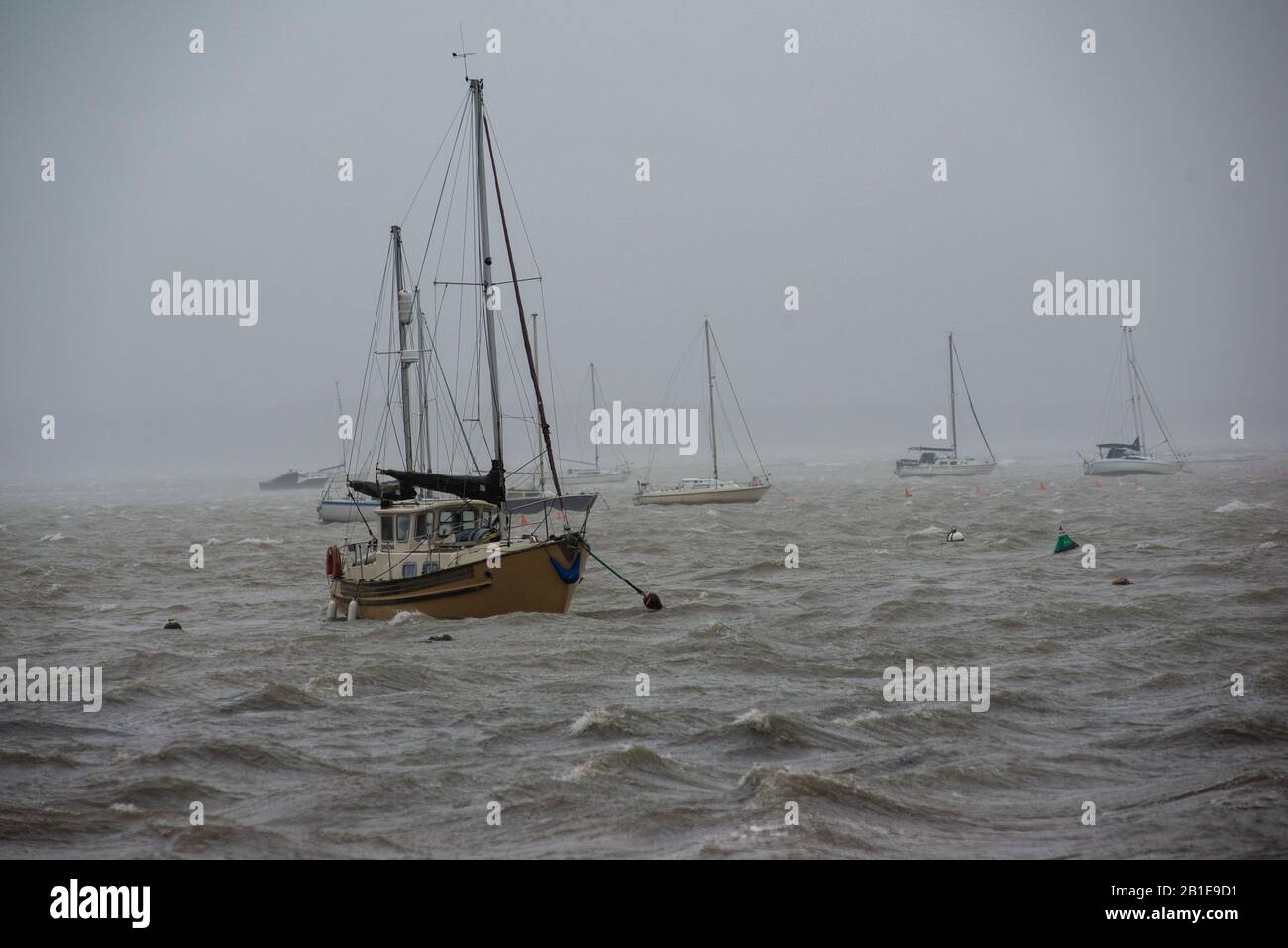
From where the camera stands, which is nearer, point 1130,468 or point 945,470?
point 1130,468

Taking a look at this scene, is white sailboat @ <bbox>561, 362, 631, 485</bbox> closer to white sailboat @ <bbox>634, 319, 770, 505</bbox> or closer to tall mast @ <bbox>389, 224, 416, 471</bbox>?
white sailboat @ <bbox>634, 319, 770, 505</bbox>

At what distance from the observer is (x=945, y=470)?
14488 cm

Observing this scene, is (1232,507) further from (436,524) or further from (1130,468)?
(1130,468)

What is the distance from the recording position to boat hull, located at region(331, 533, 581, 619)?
28.4 meters

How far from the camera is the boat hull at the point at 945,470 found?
14475cm

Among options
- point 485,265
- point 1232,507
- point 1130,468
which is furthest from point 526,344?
point 1130,468

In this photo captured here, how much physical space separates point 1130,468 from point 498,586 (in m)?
110

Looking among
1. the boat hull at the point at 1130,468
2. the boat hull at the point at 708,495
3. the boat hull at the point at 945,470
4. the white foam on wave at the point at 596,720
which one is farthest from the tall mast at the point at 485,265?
the boat hull at the point at 945,470

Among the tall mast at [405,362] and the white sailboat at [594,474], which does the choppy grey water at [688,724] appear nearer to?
the tall mast at [405,362]

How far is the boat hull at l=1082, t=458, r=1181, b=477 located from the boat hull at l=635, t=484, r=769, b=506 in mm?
49980

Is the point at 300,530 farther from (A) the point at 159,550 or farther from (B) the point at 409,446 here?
(B) the point at 409,446
